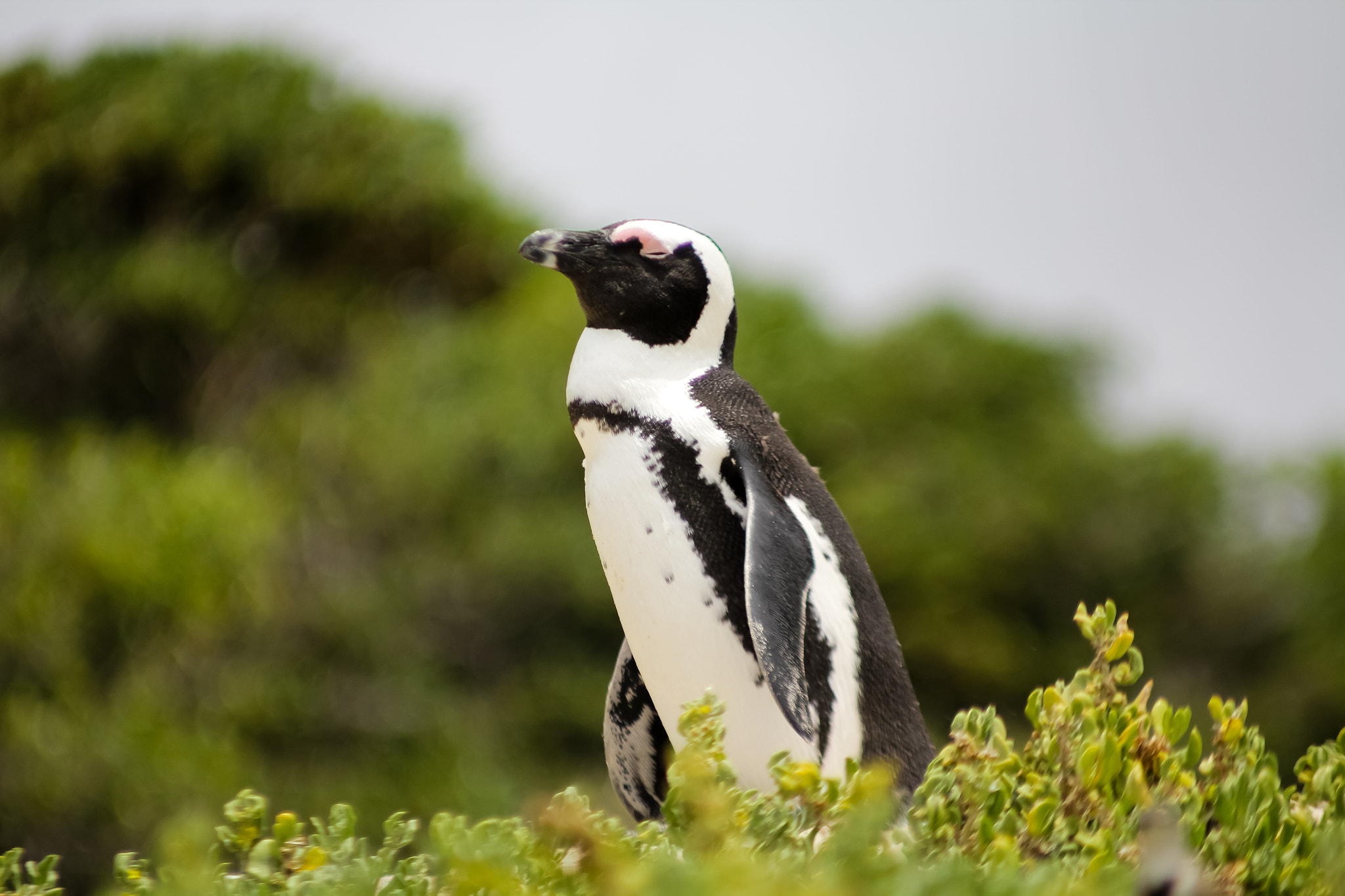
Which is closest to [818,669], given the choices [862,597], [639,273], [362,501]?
[862,597]

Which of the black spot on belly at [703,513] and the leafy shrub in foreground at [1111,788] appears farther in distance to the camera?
the black spot on belly at [703,513]

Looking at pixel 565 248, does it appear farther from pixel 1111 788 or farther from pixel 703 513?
pixel 1111 788

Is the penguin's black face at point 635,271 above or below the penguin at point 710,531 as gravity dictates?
above

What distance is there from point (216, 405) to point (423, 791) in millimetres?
2336

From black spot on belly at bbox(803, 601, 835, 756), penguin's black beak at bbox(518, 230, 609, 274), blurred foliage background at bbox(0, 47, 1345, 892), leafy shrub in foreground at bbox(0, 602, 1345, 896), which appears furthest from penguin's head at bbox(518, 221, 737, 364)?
blurred foliage background at bbox(0, 47, 1345, 892)

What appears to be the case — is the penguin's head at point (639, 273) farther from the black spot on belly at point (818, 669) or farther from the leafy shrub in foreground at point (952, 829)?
the leafy shrub in foreground at point (952, 829)

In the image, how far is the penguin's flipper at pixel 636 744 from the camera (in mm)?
1271

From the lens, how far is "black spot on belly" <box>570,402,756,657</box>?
1.09 m

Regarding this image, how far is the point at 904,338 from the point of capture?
774cm

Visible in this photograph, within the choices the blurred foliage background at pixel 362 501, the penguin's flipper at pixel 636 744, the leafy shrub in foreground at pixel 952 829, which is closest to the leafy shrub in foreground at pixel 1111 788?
the leafy shrub in foreground at pixel 952 829

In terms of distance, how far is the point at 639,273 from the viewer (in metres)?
1.15

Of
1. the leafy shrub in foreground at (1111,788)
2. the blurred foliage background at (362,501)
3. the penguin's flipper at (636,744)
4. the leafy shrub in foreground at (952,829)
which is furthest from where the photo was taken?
the blurred foliage background at (362,501)


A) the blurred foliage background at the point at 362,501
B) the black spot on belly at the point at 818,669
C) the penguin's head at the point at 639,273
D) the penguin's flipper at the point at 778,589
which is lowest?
the blurred foliage background at the point at 362,501

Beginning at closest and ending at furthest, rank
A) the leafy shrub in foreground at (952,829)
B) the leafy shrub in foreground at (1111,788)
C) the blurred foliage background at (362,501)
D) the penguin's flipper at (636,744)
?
the leafy shrub in foreground at (952,829), the leafy shrub in foreground at (1111,788), the penguin's flipper at (636,744), the blurred foliage background at (362,501)
